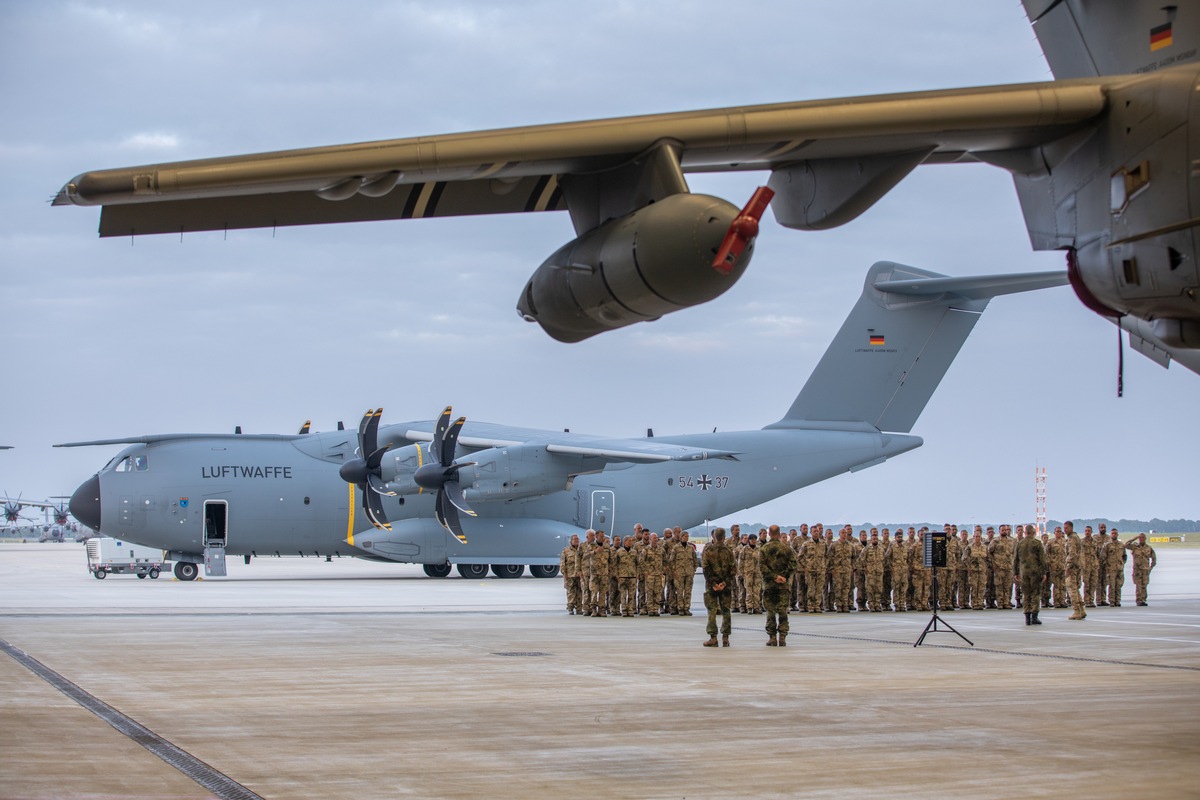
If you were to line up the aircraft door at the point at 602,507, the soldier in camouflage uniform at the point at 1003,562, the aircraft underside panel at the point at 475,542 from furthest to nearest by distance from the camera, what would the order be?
the aircraft door at the point at 602,507 < the aircraft underside panel at the point at 475,542 < the soldier in camouflage uniform at the point at 1003,562

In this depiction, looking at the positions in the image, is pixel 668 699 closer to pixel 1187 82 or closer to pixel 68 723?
pixel 68 723

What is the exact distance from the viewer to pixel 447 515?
24.0 metres

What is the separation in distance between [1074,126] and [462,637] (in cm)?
910

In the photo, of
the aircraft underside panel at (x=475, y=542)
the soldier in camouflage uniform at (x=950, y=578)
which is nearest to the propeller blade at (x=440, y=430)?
the aircraft underside panel at (x=475, y=542)

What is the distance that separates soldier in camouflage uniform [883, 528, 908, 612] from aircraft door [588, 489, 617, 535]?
10.5 m

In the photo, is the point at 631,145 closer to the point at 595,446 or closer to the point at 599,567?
the point at 599,567

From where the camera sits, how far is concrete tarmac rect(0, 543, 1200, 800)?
6.18m

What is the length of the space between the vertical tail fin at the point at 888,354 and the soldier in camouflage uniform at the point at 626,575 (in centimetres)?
716

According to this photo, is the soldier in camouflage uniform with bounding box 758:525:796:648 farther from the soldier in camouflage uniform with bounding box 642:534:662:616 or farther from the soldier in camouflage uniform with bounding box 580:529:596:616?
the soldier in camouflage uniform with bounding box 580:529:596:616

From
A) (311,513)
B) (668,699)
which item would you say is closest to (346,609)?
(311,513)

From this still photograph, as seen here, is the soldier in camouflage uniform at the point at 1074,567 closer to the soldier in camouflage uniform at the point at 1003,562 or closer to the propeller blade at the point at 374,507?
the soldier in camouflage uniform at the point at 1003,562

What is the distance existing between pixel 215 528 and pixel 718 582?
15554mm

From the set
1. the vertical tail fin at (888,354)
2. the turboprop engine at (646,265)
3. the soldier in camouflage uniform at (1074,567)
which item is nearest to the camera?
the turboprop engine at (646,265)

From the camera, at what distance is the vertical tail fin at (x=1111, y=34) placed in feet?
20.4
